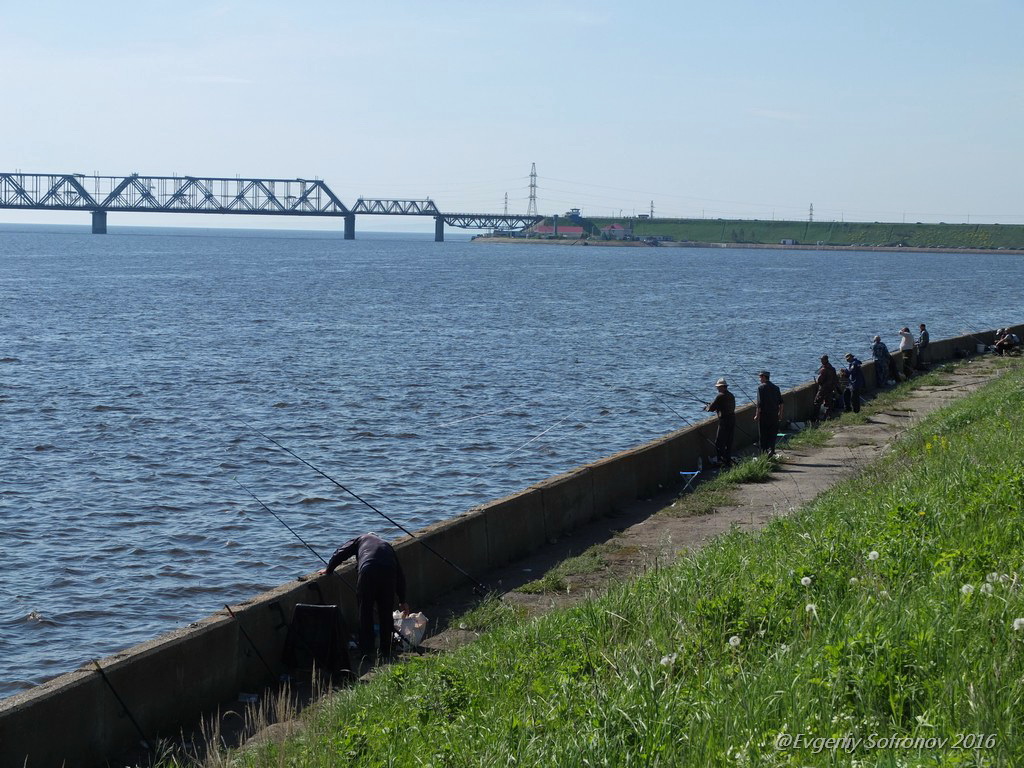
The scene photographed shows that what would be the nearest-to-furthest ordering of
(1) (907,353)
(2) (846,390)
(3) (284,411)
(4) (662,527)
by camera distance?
(4) (662,527), (2) (846,390), (3) (284,411), (1) (907,353)

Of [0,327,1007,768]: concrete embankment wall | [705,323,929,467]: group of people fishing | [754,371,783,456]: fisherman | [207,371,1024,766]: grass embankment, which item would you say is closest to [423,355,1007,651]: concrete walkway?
[0,327,1007,768]: concrete embankment wall

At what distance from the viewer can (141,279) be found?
9719 centimetres

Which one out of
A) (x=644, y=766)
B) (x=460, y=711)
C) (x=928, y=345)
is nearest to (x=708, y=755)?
(x=644, y=766)

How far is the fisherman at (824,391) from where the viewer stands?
22.1 m

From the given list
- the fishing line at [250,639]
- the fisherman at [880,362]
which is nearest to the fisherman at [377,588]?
the fishing line at [250,639]

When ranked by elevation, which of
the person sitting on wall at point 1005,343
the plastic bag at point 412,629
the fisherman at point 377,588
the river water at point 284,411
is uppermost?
the person sitting on wall at point 1005,343

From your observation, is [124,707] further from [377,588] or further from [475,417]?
[475,417]

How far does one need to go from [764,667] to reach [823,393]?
1706 centimetres

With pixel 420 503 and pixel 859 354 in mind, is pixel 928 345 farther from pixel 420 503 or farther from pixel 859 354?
pixel 420 503

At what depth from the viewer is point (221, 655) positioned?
31.0ft

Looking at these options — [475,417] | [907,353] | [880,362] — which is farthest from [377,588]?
[907,353]

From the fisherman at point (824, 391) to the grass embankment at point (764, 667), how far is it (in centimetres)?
1230

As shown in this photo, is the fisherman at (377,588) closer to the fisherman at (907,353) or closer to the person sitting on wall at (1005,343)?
the fisherman at (907,353)

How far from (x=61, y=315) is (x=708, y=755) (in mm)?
60498
